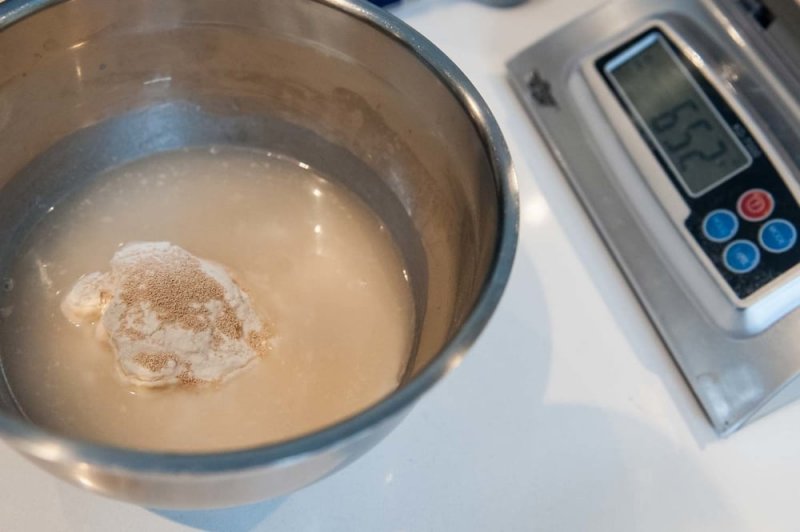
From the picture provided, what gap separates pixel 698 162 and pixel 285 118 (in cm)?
33

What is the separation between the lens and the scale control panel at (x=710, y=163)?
56 centimetres

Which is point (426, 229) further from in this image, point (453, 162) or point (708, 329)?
point (708, 329)

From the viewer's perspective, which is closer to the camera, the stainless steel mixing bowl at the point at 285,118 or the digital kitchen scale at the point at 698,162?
the stainless steel mixing bowl at the point at 285,118

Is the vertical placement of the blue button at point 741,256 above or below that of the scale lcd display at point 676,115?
below

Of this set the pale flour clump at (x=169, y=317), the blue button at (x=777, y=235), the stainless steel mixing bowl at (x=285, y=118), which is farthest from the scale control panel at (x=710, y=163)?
the pale flour clump at (x=169, y=317)

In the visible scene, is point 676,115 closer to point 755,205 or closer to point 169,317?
point 755,205

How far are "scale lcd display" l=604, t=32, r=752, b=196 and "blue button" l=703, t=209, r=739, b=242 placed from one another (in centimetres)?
2

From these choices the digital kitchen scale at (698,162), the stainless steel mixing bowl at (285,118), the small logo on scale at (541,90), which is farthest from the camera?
the small logo on scale at (541,90)

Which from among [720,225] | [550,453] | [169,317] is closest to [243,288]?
[169,317]

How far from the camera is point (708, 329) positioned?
0.56 metres

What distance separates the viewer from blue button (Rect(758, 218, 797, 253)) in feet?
1.82

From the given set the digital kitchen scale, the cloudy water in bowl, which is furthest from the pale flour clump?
the digital kitchen scale

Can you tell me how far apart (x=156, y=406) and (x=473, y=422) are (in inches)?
8.3

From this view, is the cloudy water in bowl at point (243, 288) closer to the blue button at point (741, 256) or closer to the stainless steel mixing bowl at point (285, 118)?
the stainless steel mixing bowl at point (285, 118)
